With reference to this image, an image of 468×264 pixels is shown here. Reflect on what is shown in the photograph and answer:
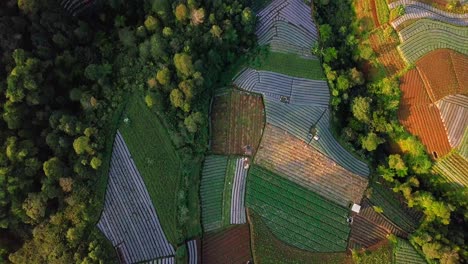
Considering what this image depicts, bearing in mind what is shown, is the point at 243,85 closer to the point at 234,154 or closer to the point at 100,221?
the point at 234,154

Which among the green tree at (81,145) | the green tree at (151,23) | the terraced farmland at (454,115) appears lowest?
the terraced farmland at (454,115)

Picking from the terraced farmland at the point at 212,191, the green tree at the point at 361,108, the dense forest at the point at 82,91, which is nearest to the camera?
the dense forest at the point at 82,91

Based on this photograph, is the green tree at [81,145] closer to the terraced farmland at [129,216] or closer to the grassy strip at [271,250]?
the terraced farmland at [129,216]

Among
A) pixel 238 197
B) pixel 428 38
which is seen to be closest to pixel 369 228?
pixel 238 197

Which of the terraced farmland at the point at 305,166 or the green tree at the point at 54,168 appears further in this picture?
the terraced farmland at the point at 305,166

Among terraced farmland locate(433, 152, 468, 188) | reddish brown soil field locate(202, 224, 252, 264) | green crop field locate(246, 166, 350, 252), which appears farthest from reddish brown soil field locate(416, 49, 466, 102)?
reddish brown soil field locate(202, 224, 252, 264)

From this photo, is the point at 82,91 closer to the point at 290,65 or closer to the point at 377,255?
the point at 290,65

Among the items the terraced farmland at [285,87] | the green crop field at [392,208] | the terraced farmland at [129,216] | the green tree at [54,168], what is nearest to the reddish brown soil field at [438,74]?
the terraced farmland at [285,87]
